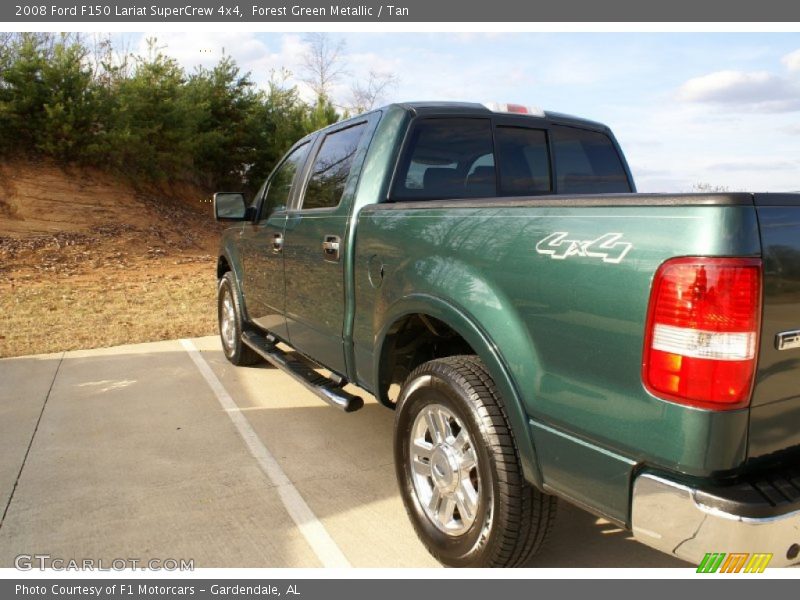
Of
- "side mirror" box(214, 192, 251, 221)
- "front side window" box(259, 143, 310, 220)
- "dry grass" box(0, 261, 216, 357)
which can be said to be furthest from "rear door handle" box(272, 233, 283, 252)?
"dry grass" box(0, 261, 216, 357)

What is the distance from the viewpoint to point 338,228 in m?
3.50

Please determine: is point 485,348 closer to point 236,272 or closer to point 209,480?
point 209,480

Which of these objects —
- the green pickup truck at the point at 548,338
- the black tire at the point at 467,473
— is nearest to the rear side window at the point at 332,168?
the green pickup truck at the point at 548,338

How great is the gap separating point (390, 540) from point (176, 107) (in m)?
18.6

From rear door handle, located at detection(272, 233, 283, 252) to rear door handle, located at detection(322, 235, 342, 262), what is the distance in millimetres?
837

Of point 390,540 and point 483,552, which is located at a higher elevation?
point 483,552

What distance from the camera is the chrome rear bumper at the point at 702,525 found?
172 centimetres

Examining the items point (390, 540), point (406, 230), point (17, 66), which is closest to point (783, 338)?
point (406, 230)

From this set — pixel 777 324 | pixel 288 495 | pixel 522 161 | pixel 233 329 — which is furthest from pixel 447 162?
pixel 233 329

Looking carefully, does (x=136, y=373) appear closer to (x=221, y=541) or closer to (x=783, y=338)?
(x=221, y=541)

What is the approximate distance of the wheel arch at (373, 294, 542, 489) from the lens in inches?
88.3

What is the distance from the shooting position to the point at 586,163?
13.5 ft

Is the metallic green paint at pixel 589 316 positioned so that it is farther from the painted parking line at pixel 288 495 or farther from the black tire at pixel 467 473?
the painted parking line at pixel 288 495

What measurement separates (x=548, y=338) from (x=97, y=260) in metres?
13.9
